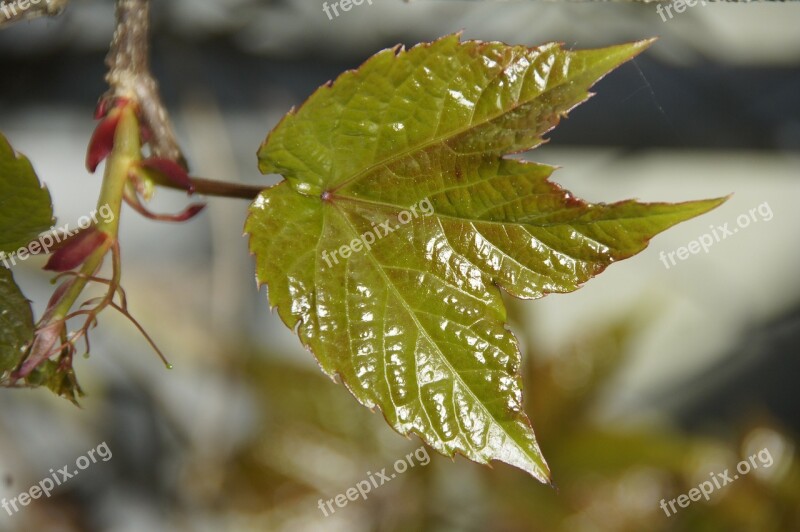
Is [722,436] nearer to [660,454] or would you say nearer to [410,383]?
[660,454]

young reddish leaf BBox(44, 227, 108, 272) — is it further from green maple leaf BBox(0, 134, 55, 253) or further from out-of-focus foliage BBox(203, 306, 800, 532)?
out-of-focus foliage BBox(203, 306, 800, 532)

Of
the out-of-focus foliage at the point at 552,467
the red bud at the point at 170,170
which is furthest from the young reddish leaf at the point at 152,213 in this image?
the out-of-focus foliage at the point at 552,467

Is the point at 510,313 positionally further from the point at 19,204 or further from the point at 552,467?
the point at 19,204

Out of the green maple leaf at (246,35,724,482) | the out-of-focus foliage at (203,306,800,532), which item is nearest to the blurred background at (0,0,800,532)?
the out-of-focus foliage at (203,306,800,532)

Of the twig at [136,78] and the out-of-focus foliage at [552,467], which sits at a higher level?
the twig at [136,78]

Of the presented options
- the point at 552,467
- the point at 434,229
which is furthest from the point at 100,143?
the point at 552,467

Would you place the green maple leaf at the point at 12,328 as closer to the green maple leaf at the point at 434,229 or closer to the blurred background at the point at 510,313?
the green maple leaf at the point at 434,229

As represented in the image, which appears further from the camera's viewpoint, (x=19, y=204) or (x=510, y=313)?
(x=510, y=313)
